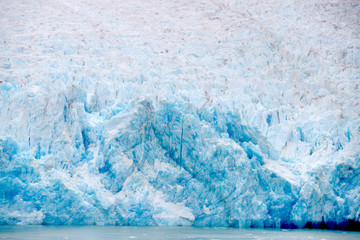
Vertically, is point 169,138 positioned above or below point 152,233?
above

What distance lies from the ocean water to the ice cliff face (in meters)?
0.51

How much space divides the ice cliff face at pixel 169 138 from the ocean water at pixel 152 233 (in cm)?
51

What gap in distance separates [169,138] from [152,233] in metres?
3.43

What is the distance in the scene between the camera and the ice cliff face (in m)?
14.1

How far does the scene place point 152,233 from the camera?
12.6 meters

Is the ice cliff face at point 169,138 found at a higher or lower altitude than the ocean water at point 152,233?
higher

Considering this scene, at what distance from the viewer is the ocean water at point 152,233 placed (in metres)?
11.5

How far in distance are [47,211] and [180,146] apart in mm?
4134

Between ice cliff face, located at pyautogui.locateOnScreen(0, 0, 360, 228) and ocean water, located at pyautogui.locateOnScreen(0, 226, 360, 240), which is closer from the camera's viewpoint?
ocean water, located at pyautogui.locateOnScreen(0, 226, 360, 240)

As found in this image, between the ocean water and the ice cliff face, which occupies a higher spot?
the ice cliff face

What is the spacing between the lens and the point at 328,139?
15766mm

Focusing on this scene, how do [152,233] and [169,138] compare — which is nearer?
[152,233]

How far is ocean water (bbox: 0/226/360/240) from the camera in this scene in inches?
451

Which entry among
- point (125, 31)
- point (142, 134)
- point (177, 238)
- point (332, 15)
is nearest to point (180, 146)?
point (142, 134)
